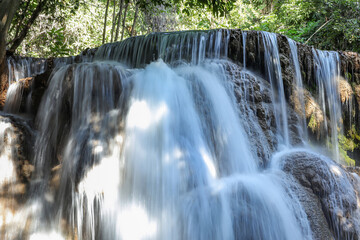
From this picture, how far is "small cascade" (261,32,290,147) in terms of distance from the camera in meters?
6.21

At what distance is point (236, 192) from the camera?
3758 millimetres

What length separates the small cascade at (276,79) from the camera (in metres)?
6.21

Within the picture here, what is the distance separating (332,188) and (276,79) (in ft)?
9.76

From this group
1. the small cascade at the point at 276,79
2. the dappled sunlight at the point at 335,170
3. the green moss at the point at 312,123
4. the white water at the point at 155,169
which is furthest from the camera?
the green moss at the point at 312,123

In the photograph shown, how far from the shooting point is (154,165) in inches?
152

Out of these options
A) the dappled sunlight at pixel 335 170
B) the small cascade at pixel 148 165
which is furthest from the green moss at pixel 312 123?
the small cascade at pixel 148 165

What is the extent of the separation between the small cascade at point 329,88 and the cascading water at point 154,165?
10.1ft

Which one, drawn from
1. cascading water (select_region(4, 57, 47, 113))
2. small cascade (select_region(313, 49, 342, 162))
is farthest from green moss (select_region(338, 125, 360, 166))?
cascading water (select_region(4, 57, 47, 113))

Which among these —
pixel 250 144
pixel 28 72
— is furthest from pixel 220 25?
pixel 250 144

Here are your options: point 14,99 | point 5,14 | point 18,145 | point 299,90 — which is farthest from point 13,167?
point 299,90

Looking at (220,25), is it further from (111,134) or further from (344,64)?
(111,134)

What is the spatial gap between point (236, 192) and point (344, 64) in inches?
246

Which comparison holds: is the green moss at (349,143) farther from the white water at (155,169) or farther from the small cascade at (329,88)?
the white water at (155,169)

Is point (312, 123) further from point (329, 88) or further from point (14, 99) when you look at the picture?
point (14, 99)
